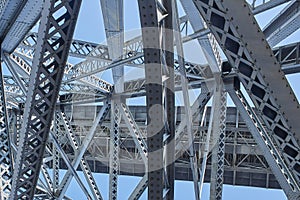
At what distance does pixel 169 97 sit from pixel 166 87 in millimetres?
166

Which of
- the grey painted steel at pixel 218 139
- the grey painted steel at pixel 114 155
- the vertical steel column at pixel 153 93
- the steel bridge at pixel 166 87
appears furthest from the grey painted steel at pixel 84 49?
the vertical steel column at pixel 153 93

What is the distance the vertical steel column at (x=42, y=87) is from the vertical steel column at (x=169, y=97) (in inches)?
52.3

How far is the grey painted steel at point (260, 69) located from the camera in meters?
3.46

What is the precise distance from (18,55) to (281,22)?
7.49 m

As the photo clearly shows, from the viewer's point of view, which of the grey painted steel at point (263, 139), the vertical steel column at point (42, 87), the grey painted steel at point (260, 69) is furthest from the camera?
the grey painted steel at point (263, 139)

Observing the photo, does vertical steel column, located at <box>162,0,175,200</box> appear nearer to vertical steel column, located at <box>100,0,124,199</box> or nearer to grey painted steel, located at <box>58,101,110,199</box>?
vertical steel column, located at <box>100,0,124,199</box>

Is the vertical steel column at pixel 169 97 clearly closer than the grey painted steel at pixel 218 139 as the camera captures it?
Yes

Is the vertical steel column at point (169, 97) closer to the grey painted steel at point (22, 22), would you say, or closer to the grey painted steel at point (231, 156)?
the grey painted steel at point (22, 22)

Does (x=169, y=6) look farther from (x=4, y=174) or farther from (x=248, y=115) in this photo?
(x=4, y=174)

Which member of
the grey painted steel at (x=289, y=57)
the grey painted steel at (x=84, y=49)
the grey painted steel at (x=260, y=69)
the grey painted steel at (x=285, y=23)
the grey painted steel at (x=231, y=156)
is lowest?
the grey painted steel at (x=231, y=156)

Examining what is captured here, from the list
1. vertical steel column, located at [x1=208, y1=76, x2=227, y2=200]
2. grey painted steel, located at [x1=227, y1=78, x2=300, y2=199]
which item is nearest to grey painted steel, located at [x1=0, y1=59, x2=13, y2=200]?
vertical steel column, located at [x1=208, y1=76, x2=227, y2=200]

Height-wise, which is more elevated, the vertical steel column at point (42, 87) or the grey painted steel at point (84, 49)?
the grey painted steel at point (84, 49)

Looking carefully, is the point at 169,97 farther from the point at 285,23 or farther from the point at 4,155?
the point at 4,155

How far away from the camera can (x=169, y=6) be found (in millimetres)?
5605
